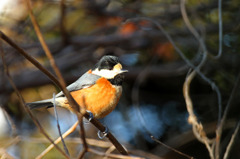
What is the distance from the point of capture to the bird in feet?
6.06

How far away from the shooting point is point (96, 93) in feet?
6.34

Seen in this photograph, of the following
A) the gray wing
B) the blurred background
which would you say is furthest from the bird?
the blurred background

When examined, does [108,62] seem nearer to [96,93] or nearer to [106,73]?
[106,73]

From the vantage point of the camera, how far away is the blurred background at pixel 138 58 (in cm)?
361

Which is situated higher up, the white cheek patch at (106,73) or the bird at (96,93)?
the white cheek patch at (106,73)

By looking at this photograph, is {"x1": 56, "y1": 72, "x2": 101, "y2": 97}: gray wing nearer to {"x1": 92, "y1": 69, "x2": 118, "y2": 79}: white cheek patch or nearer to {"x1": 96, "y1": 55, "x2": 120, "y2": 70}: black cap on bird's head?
{"x1": 92, "y1": 69, "x2": 118, "y2": 79}: white cheek patch

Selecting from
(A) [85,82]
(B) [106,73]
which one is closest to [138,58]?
(A) [85,82]

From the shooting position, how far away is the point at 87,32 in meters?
4.20

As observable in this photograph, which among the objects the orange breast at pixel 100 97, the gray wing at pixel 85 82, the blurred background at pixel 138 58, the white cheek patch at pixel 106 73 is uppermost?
the white cheek patch at pixel 106 73

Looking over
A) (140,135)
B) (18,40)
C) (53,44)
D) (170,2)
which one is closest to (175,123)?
(140,135)

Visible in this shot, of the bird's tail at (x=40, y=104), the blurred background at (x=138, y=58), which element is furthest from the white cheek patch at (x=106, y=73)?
the blurred background at (x=138, y=58)

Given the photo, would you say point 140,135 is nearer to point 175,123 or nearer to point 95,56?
point 175,123

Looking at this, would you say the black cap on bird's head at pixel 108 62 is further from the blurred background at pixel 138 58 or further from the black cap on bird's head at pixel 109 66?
the blurred background at pixel 138 58

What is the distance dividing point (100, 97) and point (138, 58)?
2359mm
